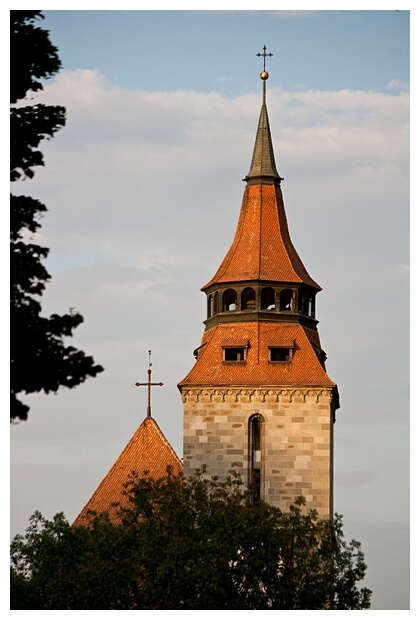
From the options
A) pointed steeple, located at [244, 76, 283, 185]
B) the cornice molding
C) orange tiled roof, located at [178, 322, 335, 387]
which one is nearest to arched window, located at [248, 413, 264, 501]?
the cornice molding

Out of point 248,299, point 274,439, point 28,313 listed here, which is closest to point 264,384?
point 274,439

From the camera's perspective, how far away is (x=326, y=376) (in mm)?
56969

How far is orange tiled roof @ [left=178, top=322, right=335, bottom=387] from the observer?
57.0 meters

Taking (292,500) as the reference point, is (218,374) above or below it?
above

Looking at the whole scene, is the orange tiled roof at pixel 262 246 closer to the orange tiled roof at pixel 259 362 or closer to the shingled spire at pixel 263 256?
the shingled spire at pixel 263 256

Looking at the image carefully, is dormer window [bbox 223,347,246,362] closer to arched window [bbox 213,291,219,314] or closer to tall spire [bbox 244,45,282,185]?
arched window [bbox 213,291,219,314]

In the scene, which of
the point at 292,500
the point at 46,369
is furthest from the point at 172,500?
the point at 46,369

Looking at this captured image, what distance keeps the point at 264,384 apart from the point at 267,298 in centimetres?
425

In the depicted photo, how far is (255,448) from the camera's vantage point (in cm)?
5694

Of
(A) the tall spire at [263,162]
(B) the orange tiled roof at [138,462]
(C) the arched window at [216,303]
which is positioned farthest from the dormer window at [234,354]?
(A) the tall spire at [263,162]

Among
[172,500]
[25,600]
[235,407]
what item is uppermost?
[235,407]

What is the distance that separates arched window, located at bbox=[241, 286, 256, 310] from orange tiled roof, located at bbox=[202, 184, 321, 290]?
0.51 m

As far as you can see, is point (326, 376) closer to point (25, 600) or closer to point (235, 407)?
point (235, 407)

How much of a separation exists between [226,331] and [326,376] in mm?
4067
